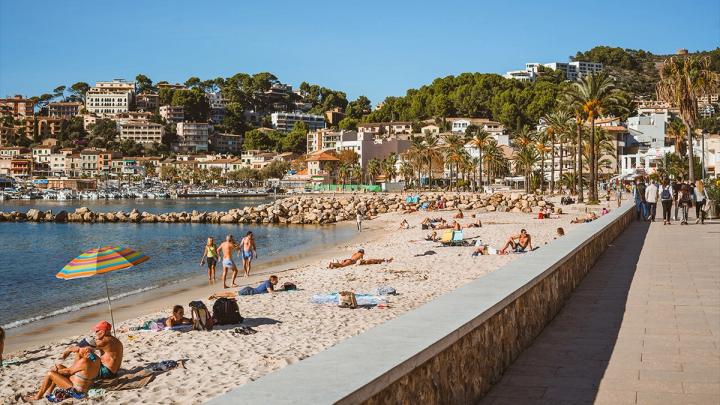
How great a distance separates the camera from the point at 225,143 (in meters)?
193

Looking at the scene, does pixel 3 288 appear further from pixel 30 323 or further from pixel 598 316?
pixel 598 316

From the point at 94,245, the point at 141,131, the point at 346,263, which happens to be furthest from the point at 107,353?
the point at 141,131

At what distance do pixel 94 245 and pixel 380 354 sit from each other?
1661 inches

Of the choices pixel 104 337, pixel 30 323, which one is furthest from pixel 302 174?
pixel 104 337

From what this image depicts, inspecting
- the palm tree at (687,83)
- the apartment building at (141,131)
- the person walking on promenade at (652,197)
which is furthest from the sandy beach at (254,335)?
the apartment building at (141,131)

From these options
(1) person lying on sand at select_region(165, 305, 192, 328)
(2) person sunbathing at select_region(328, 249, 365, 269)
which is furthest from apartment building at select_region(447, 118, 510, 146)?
(1) person lying on sand at select_region(165, 305, 192, 328)

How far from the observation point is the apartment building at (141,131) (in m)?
186

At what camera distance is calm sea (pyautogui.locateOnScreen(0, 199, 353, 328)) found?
68.0ft

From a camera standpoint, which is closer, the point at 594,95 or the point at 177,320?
the point at 177,320

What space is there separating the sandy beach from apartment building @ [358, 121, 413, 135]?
11921cm

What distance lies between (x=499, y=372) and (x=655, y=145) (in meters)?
95.4

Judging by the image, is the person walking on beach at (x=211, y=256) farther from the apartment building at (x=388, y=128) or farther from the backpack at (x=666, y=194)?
the apartment building at (x=388, y=128)

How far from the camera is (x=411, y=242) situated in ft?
94.9

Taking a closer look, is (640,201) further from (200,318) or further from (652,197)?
(200,318)
